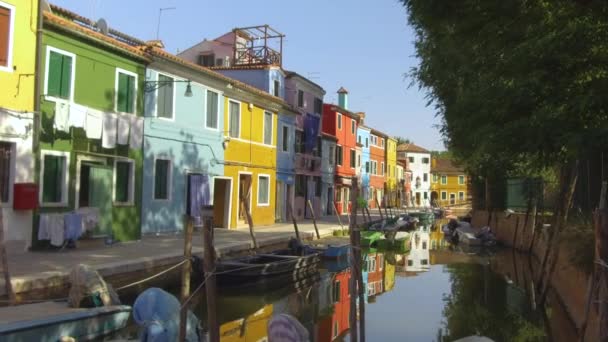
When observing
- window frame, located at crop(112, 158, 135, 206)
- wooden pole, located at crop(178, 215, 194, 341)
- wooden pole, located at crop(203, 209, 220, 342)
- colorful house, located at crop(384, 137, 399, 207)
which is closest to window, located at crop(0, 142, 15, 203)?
window frame, located at crop(112, 158, 135, 206)

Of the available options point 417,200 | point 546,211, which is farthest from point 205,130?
point 417,200

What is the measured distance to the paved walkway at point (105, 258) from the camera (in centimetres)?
1125

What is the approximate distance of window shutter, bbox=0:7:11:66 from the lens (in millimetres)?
14039

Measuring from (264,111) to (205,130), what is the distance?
→ 225 inches

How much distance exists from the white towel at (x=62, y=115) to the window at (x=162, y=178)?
4839 mm

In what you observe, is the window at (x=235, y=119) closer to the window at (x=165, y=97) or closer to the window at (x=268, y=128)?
the window at (x=268, y=128)

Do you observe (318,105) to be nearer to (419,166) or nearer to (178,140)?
(178,140)

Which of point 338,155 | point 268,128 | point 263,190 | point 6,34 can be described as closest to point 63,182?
point 6,34

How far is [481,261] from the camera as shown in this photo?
2228 cm

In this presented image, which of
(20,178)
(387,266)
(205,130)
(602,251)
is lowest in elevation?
(387,266)

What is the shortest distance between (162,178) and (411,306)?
10.3 metres

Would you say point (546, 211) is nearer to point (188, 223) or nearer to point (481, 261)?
point (481, 261)

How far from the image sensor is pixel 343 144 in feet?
147

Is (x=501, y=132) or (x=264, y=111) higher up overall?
(x=264, y=111)
